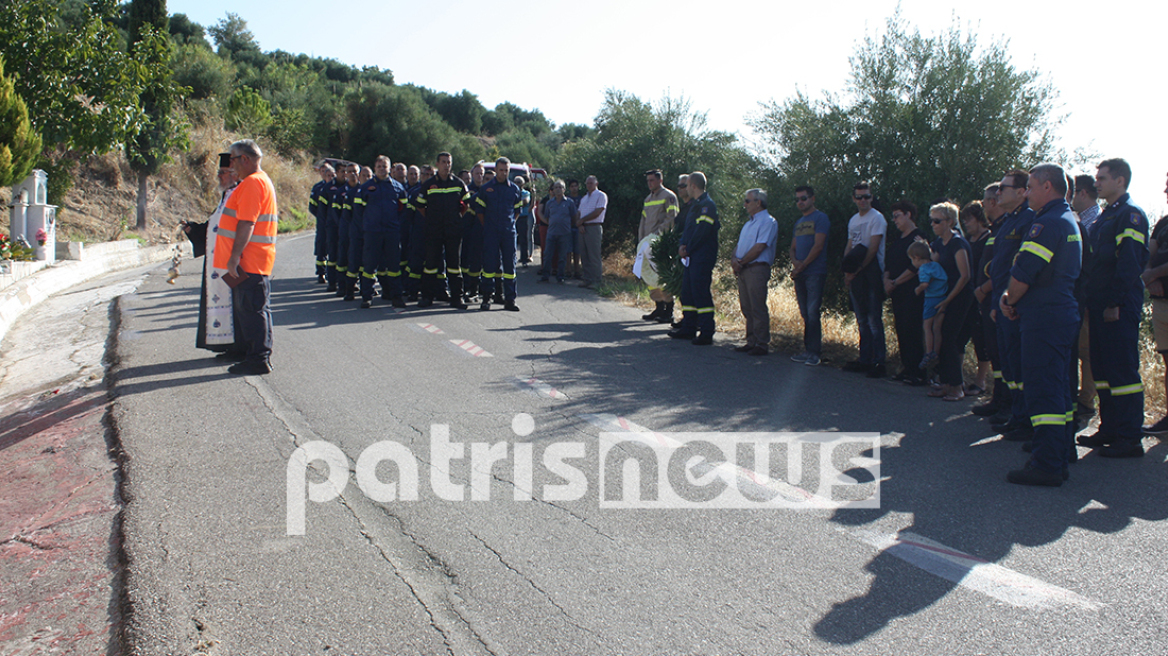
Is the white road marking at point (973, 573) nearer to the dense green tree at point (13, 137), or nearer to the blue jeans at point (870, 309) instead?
the blue jeans at point (870, 309)

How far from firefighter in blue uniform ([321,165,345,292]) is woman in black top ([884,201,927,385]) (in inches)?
347

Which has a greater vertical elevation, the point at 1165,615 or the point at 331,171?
the point at 331,171

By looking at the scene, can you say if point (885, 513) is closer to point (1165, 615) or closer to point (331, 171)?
point (1165, 615)

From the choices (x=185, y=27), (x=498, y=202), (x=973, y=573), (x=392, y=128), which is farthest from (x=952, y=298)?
(x=185, y=27)

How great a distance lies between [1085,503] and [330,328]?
26.6ft

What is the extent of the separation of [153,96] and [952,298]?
20.7 meters

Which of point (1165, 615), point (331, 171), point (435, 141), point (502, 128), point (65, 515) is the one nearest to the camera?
point (1165, 615)

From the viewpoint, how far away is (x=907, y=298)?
8.22 m

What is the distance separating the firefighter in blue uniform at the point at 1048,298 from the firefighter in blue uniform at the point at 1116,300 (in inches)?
37.2

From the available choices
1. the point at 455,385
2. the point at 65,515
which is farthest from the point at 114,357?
the point at 65,515

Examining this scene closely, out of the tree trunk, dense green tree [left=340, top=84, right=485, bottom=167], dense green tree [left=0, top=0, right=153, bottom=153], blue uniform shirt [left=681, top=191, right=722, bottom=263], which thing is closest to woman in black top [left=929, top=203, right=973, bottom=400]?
blue uniform shirt [left=681, top=191, right=722, bottom=263]

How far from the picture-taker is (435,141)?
54594mm

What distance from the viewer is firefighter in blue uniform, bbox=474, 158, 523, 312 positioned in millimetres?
12031

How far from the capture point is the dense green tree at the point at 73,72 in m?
15.1
